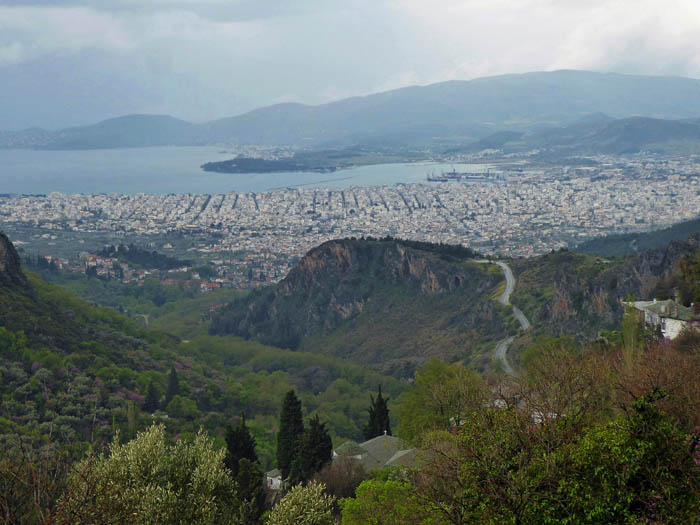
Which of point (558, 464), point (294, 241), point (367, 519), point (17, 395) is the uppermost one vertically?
point (558, 464)

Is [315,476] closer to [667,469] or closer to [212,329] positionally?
[667,469]

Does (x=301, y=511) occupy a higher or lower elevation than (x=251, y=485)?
higher

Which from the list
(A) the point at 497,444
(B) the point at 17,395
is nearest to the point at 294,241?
(B) the point at 17,395

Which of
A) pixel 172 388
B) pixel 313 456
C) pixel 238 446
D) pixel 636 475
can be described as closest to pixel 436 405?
pixel 313 456

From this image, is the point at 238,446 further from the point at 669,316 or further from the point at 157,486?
the point at 669,316

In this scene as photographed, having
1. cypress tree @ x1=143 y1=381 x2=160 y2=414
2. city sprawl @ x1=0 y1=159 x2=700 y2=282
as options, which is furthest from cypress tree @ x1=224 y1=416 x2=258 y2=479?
city sprawl @ x1=0 y1=159 x2=700 y2=282

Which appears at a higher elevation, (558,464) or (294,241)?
(558,464)

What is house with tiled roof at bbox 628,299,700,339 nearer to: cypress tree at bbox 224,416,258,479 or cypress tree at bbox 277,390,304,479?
cypress tree at bbox 277,390,304,479
